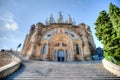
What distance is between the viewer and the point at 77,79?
7.81 m

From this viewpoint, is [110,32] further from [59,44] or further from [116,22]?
[59,44]

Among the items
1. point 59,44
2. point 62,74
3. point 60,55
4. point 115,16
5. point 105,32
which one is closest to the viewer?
point 62,74

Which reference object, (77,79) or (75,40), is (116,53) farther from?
(75,40)

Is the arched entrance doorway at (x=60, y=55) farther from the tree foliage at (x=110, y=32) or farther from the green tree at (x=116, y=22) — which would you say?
the green tree at (x=116, y=22)

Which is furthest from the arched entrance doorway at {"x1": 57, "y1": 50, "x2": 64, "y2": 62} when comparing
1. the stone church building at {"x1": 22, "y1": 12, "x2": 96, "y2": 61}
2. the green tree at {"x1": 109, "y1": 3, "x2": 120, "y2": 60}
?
the green tree at {"x1": 109, "y1": 3, "x2": 120, "y2": 60}

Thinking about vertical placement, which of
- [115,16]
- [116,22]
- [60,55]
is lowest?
[60,55]

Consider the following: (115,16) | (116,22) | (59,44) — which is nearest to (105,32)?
(116,22)

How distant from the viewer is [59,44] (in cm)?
2764

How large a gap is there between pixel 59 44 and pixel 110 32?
54.0 ft

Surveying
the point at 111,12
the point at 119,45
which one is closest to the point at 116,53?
the point at 119,45

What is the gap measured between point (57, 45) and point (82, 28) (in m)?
8.16

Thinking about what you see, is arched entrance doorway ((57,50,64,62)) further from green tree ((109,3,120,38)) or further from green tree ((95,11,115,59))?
green tree ((109,3,120,38))

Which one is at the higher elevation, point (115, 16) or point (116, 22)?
point (115, 16)

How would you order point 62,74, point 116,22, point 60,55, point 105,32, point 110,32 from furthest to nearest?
point 60,55, point 105,32, point 110,32, point 116,22, point 62,74
